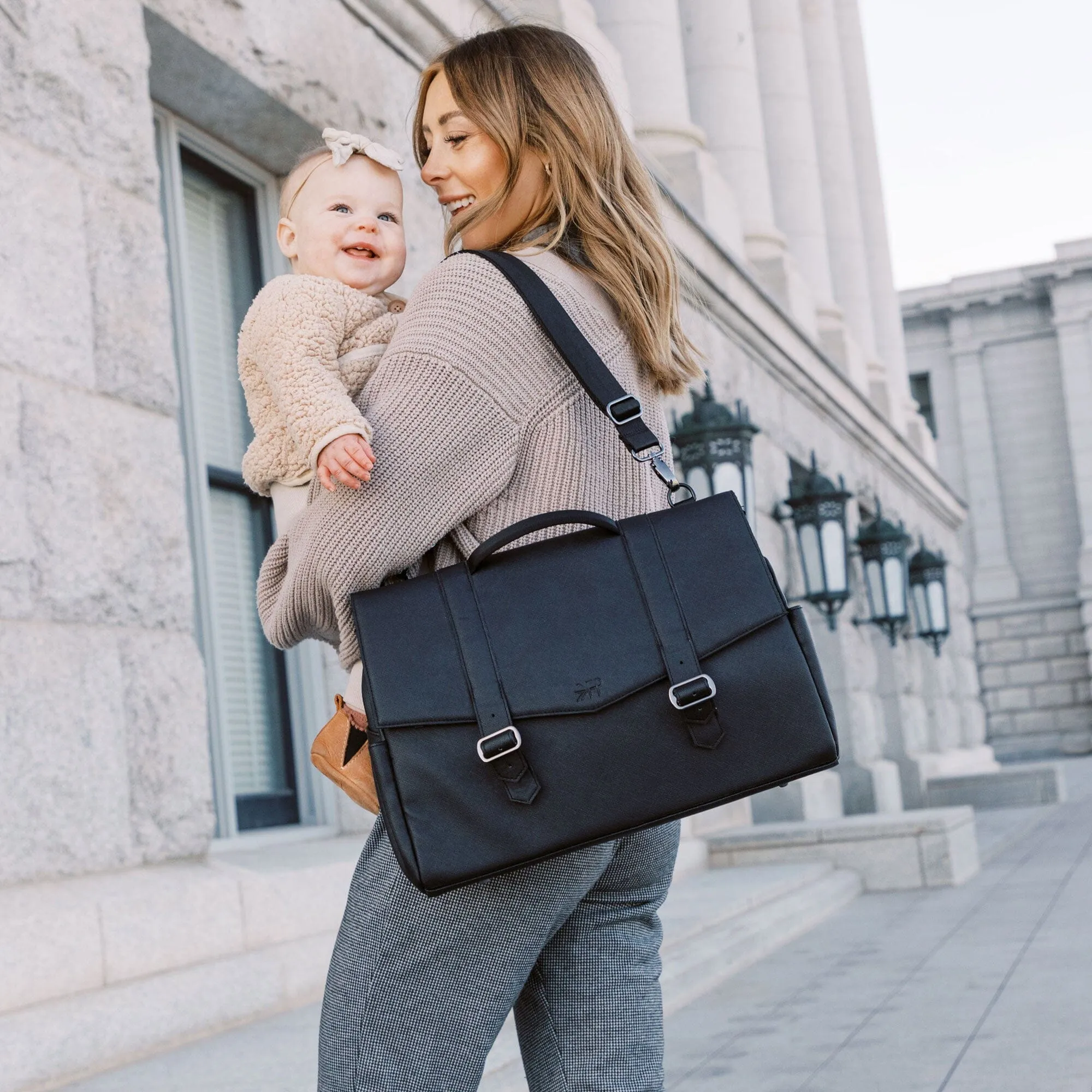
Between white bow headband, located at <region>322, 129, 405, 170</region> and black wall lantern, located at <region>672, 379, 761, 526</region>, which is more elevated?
black wall lantern, located at <region>672, 379, 761, 526</region>

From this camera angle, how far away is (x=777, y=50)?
1761 cm

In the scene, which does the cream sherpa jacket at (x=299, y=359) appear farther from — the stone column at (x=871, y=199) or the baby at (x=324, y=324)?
the stone column at (x=871, y=199)

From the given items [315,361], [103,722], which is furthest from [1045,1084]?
[315,361]

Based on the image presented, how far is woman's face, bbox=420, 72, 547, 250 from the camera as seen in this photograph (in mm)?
1890

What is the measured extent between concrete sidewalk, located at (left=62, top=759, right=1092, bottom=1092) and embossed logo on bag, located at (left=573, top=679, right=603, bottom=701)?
1.83 metres

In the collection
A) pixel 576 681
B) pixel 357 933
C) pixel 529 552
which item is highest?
pixel 529 552

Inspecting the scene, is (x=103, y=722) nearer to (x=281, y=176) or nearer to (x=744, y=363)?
(x=281, y=176)

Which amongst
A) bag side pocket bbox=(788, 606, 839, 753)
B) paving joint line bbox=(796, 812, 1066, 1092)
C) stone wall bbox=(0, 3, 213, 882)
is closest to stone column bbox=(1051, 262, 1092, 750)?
paving joint line bbox=(796, 812, 1066, 1092)

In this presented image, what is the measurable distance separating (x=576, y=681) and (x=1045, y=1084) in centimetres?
288

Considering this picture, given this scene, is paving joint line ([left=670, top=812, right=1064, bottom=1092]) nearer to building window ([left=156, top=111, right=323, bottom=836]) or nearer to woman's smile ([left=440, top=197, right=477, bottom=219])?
building window ([left=156, top=111, right=323, bottom=836])

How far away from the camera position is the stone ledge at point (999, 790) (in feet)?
50.5

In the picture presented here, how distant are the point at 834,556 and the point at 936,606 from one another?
4.89 metres

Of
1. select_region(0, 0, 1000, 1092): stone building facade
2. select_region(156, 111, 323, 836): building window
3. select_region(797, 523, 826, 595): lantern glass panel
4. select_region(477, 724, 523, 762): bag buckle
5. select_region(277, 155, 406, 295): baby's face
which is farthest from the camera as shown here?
select_region(797, 523, 826, 595): lantern glass panel

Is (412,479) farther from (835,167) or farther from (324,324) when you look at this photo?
(835,167)
